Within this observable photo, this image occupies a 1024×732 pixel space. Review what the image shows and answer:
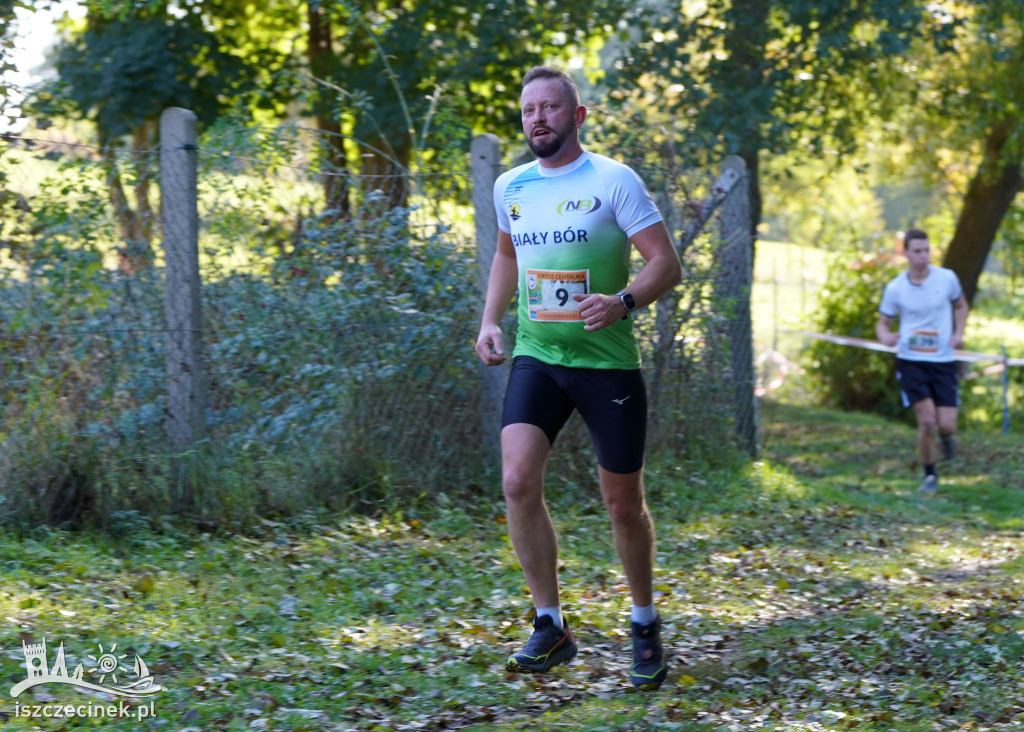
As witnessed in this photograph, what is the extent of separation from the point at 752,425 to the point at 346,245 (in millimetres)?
4328

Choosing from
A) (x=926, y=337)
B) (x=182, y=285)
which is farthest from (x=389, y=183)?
(x=926, y=337)

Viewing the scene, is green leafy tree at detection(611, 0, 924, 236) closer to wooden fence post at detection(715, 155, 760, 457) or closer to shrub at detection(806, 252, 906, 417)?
wooden fence post at detection(715, 155, 760, 457)

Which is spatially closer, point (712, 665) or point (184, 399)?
point (712, 665)

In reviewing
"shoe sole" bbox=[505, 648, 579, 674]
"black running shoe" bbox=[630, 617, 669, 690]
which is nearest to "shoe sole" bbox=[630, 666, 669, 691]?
"black running shoe" bbox=[630, 617, 669, 690]

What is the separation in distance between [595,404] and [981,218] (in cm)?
1374

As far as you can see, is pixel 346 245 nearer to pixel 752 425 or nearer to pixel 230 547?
pixel 230 547

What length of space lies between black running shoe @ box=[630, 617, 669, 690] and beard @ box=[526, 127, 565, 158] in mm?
1755

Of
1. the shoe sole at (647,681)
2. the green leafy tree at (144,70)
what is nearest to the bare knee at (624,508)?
the shoe sole at (647,681)

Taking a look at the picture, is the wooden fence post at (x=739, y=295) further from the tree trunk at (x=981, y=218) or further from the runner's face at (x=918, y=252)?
the tree trunk at (x=981, y=218)

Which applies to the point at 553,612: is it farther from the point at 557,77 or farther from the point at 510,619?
the point at 557,77

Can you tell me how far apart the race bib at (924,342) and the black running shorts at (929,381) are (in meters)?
0.11

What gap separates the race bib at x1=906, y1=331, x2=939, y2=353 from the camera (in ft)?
31.9

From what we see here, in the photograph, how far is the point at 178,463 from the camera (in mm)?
6254

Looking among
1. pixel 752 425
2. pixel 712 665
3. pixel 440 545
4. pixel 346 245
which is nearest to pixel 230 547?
pixel 440 545
